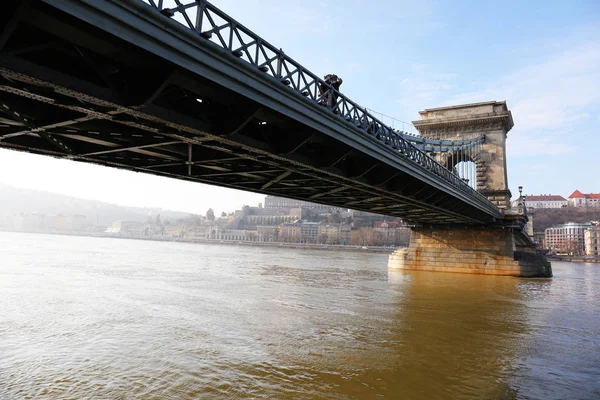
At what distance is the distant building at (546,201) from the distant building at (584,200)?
436 cm

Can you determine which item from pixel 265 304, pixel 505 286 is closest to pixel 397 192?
pixel 265 304

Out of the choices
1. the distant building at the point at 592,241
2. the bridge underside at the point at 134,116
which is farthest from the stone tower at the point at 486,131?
the distant building at the point at 592,241

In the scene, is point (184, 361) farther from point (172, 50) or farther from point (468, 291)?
point (468, 291)

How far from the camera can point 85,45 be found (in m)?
6.84

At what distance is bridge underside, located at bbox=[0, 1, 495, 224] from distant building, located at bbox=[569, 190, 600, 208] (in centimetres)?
19302

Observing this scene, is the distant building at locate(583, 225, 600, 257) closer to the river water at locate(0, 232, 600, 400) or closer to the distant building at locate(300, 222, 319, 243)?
the distant building at locate(300, 222, 319, 243)

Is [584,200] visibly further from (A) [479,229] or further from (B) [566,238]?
(A) [479,229]

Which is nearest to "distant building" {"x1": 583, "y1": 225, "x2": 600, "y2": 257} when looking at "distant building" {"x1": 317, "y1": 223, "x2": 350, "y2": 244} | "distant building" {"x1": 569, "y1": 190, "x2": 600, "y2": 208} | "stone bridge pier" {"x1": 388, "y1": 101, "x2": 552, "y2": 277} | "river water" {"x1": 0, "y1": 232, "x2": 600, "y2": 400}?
"distant building" {"x1": 569, "y1": 190, "x2": 600, "y2": 208}

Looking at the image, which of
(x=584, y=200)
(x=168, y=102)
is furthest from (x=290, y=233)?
(x=168, y=102)

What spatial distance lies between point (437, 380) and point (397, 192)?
14.5 m

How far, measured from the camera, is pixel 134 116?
9.31 m

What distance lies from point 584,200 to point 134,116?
677 ft

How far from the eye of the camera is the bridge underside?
681cm

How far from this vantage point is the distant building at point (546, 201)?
18500cm
